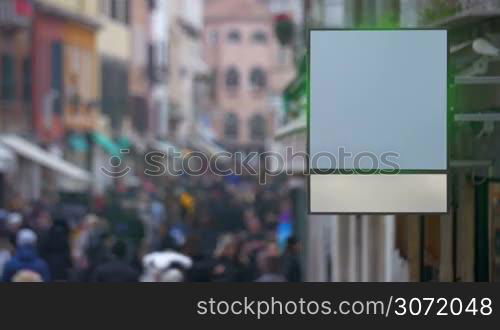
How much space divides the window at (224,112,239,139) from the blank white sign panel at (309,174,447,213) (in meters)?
93.5

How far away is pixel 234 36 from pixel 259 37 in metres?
1.85

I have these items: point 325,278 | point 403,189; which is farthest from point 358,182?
point 325,278

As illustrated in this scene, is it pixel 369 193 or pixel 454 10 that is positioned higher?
pixel 454 10

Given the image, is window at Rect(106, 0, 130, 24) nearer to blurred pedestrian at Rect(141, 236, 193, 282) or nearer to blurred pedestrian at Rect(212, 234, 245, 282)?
blurred pedestrian at Rect(212, 234, 245, 282)

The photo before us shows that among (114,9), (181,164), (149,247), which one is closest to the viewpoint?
(181,164)

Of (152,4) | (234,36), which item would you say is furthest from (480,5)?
(234,36)

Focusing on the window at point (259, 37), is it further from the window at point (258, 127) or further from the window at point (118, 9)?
the window at point (118, 9)

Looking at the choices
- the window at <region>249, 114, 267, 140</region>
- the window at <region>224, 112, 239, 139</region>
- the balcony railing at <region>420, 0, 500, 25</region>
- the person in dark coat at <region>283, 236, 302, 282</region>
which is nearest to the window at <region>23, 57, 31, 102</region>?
the person in dark coat at <region>283, 236, 302, 282</region>

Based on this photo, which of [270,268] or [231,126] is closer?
[270,268]

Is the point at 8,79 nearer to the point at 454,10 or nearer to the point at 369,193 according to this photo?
the point at 454,10

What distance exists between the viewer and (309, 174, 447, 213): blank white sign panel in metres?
6.65

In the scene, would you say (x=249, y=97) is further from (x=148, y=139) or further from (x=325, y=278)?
(x=325, y=278)

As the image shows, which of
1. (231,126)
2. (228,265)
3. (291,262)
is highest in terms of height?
(228,265)

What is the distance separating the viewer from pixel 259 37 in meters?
102
